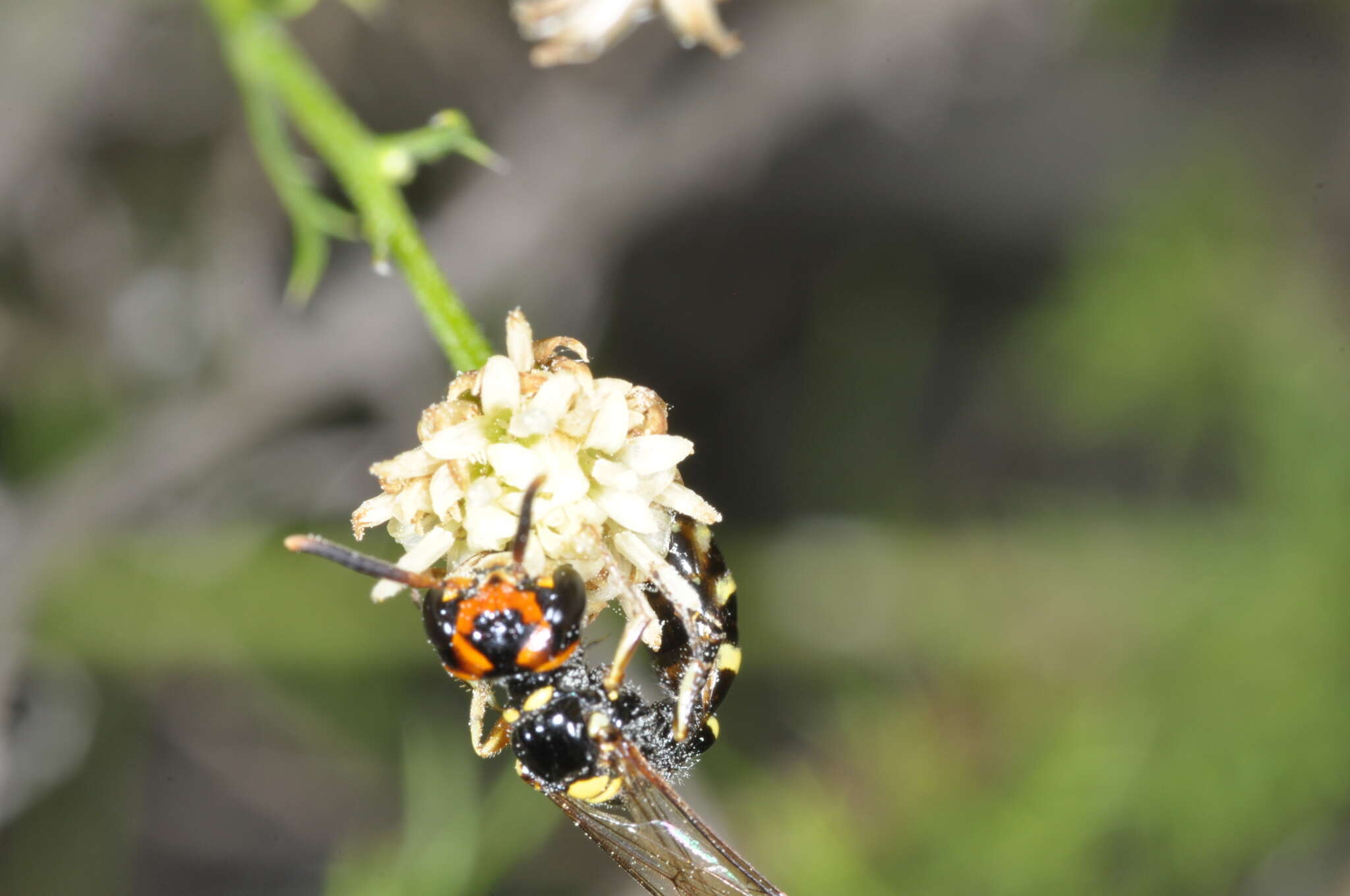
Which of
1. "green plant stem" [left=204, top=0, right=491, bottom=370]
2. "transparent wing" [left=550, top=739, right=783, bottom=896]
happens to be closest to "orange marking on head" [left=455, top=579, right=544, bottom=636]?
"green plant stem" [left=204, top=0, right=491, bottom=370]

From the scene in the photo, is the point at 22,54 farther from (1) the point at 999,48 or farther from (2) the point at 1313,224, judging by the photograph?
(2) the point at 1313,224

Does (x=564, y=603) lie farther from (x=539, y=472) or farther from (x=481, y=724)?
(x=481, y=724)

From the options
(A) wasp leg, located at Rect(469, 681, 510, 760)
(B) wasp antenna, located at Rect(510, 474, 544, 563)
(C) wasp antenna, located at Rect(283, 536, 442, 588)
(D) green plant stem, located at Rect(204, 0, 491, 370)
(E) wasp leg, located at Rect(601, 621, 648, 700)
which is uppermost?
(D) green plant stem, located at Rect(204, 0, 491, 370)

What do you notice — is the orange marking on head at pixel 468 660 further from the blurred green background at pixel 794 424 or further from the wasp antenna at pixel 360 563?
the blurred green background at pixel 794 424

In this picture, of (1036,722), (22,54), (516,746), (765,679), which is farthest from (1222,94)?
(22,54)

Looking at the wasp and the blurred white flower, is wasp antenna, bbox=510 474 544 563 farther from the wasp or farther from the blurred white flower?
the blurred white flower

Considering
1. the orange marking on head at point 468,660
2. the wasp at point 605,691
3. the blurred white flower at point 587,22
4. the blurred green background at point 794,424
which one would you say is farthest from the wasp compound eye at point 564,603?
the blurred green background at point 794,424

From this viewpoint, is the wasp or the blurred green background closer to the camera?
the wasp
